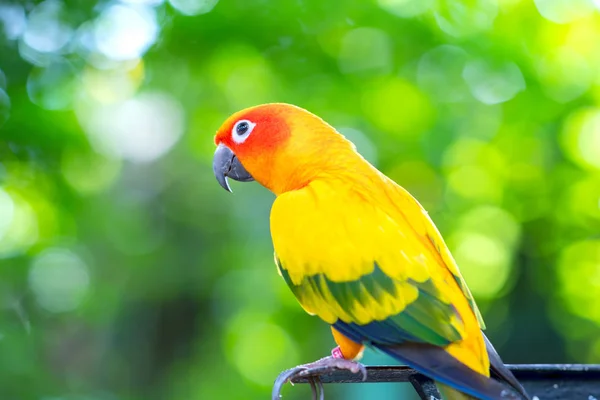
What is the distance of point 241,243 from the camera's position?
7.27 m

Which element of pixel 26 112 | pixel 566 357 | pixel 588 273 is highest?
pixel 26 112

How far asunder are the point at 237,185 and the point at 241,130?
4.79 meters

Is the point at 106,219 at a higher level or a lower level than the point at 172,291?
higher

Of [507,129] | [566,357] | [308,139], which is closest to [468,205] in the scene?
[507,129]

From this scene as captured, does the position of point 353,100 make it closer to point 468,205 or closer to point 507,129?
point 507,129

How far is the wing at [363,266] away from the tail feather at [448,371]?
0.04m

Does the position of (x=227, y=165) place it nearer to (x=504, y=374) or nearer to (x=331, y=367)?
(x=331, y=367)

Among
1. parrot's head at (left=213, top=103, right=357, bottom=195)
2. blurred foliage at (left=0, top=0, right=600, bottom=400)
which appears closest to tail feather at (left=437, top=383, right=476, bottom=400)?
parrot's head at (left=213, top=103, right=357, bottom=195)

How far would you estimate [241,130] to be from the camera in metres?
2.47

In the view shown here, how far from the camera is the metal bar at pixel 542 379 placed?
1873mm

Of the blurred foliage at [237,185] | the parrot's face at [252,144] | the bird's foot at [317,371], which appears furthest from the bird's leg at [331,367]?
the blurred foliage at [237,185]

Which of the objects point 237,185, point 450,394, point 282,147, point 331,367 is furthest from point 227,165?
point 237,185

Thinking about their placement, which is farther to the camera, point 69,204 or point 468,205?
point 468,205

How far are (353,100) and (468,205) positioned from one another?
2.17 metres
